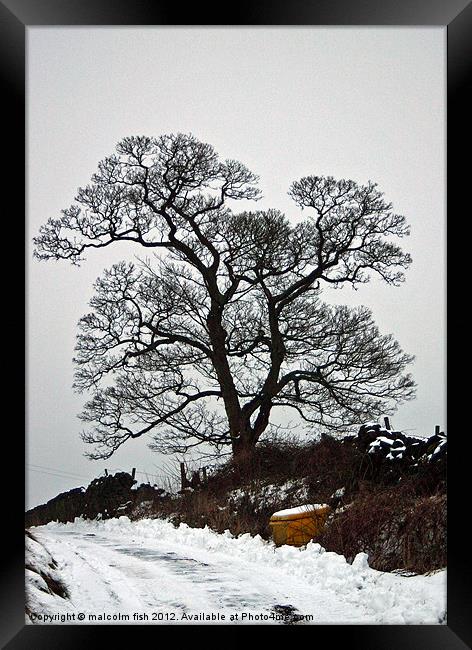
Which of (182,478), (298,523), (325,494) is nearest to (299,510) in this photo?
(298,523)

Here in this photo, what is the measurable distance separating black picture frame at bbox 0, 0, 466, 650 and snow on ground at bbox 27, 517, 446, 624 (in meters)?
0.18

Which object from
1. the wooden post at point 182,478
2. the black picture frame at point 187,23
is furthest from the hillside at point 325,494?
the black picture frame at point 187,23

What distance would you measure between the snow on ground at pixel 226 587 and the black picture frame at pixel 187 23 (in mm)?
178

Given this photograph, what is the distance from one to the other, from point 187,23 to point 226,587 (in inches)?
118

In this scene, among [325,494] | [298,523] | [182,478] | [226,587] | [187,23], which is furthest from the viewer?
[182,478]

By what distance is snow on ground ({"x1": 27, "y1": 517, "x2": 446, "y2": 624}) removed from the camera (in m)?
3.99

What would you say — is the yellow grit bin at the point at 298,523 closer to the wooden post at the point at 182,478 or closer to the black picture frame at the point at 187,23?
the wooden post at the point at 182,478

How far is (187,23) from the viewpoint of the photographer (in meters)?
3.85

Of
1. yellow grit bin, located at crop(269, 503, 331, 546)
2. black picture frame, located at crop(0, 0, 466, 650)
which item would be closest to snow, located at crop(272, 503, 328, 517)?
yellow grit bin, located at crop(269, 503, 331, 546)

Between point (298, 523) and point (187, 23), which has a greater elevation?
point (187, 23)

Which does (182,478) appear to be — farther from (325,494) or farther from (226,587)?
(226,587)

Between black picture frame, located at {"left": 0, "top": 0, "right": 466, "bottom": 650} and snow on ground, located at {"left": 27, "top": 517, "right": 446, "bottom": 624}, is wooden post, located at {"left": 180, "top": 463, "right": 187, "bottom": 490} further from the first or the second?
black picture frame, located at {"left": 0, "top": 0, "right": 466, "bottom": 650}

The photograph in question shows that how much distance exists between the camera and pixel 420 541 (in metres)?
4.29
